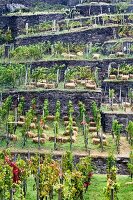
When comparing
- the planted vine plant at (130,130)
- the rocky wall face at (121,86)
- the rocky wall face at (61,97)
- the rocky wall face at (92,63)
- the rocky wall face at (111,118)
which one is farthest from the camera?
the rocky wall face at (92,63)

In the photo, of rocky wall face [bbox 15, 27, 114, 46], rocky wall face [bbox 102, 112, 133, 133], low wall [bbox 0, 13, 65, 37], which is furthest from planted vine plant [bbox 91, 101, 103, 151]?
low wall [bbox 0, 13, 65, 37]

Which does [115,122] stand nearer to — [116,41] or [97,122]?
[97,122]

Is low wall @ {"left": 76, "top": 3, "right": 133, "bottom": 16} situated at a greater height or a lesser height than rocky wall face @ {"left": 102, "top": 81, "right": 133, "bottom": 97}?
greater

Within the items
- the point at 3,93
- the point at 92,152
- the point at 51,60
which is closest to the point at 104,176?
the point at 92,152

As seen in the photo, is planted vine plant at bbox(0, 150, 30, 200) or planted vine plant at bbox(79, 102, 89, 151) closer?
planted vine plant at bbox(0, 150, 30, 200)

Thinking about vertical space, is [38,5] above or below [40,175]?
above

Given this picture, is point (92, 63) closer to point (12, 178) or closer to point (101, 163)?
point (101, 163)

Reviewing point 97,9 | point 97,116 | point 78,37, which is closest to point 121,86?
point 97,116

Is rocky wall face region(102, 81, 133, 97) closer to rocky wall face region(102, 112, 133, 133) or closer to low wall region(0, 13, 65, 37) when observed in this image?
rocky wall face region(102, 112, 133, 133)

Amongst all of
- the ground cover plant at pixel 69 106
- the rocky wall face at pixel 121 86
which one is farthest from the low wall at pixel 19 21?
the rocky wall face at pixel 121 86

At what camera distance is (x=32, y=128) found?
4134 centimetres

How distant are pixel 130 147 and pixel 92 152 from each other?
2927 mm

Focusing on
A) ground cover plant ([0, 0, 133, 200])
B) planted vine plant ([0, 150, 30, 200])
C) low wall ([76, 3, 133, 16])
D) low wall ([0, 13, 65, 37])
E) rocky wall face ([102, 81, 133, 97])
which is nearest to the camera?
planted vine plant ([0, 150, 30, 200])

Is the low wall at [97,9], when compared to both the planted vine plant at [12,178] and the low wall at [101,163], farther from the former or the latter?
the planted vine plant at [12,178]
